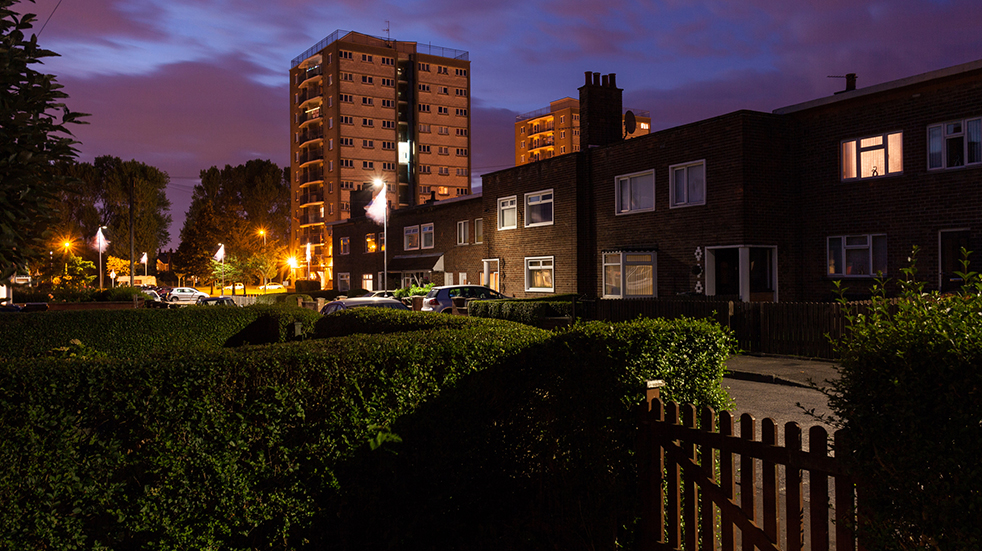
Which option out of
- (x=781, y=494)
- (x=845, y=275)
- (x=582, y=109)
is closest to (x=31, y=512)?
(x=781, y=494)

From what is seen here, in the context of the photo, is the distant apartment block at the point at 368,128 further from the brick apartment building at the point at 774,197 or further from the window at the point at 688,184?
the window at the point at 688,184

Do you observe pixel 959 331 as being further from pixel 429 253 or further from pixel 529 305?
pixel 429 253

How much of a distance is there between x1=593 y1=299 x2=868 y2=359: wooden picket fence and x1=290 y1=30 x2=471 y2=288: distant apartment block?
73.6m

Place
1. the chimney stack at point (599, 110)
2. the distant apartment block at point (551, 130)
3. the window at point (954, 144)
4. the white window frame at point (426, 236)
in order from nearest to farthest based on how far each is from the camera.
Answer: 1. the window at point (954, 144)
2. the chimney stack at point (599, 110)
3. the white window frame at point (426, 236)
4. the distant apartment block at point (551, 130)

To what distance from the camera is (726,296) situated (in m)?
21.8

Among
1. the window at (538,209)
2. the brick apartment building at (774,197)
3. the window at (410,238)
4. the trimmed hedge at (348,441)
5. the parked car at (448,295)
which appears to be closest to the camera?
the trimmed hedge at (348,441)

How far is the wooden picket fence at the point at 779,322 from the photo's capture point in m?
16.0

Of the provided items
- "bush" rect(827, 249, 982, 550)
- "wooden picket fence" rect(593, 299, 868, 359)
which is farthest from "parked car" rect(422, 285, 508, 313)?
"bush" rect(827, 249, 982, 550)

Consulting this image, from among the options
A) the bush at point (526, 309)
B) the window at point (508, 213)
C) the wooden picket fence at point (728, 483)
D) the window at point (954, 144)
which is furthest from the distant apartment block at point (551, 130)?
the wooden picket fence at point (728, 483)

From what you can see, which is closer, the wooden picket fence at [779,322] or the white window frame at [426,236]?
the wooden picket fence at [779,322]

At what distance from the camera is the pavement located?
13274 mm

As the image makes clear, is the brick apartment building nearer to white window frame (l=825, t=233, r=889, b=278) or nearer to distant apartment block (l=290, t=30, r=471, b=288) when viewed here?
white window frame (l=825, t=233, r=889, b=278)

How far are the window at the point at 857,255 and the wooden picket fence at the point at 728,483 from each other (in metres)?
18.3

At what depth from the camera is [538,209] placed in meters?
31.3
